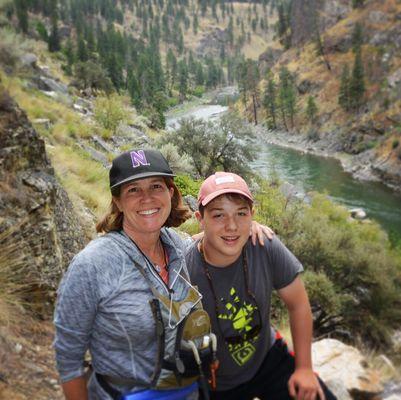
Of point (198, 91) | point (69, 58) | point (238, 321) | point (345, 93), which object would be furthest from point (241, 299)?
point (198, 91)

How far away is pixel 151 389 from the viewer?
2098 millimetres

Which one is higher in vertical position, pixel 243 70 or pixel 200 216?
pixel 200 216

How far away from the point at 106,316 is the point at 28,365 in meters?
2.12

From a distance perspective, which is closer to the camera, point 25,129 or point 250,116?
point 25,129

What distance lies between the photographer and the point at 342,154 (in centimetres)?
4838

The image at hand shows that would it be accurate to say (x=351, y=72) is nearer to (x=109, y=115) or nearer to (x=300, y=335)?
(x=109, y=115)

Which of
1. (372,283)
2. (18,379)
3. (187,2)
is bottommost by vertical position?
(187,2)

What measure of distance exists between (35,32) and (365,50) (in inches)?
2133

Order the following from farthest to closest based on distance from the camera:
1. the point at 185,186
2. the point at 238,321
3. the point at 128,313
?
1. the point at 185,186
2. the point at 238,321
3. the point at 128,313

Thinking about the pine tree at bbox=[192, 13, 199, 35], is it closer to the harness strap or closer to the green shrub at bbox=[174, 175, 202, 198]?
the green shrub at bbox=[174, 175, 202, 198]

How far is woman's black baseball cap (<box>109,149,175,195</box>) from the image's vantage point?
2.26 m

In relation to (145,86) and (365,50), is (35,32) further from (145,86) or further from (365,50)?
(365,50)

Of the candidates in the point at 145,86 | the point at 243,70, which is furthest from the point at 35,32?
the point at 243,70

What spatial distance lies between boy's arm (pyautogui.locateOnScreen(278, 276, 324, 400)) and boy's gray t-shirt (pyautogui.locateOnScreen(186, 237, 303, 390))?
0.09 m
